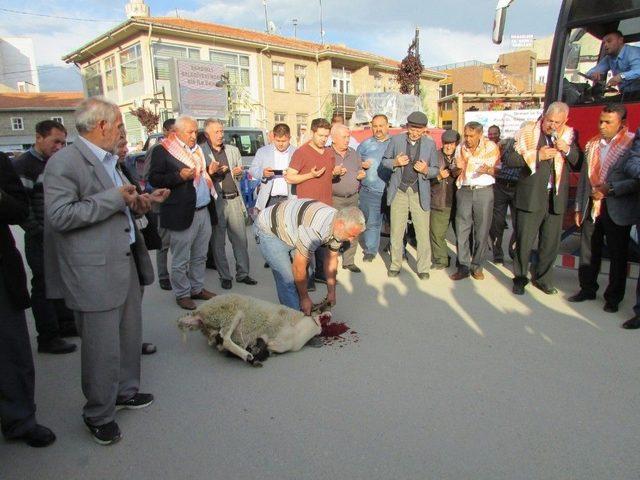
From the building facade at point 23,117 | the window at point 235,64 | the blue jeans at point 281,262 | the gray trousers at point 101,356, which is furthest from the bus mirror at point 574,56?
the building facade at point 23,117

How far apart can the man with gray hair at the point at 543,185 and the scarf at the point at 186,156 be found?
3.29 meters

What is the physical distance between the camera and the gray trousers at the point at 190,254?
466 cm

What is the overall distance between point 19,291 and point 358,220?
2.16 metres

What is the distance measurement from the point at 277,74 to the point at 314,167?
22.6 meters

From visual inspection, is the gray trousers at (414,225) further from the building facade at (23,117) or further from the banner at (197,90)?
the building facade at (23,117)

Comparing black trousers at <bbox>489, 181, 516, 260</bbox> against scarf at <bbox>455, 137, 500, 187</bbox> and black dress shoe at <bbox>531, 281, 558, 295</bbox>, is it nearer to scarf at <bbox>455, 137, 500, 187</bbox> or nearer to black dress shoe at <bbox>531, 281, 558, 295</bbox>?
scarf at <bbox>455, 137, 500, 187</bbox>

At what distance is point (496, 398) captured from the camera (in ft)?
9.70

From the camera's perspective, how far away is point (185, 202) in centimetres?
454

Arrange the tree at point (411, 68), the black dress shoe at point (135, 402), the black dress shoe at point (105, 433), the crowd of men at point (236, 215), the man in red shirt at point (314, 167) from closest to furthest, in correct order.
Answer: the crowd of men at point (236, 215)
the black dress shoe at point (105, 433)
the black dress shoe at point (135, 402)
the man in red shirt at point (314, 167)
the tree at point (411, 68)

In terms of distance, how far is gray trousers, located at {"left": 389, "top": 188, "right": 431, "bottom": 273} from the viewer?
5555 mm

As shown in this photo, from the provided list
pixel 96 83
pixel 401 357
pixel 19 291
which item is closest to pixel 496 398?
pixel 401 357

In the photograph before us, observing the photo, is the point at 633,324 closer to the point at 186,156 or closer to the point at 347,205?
the point at 347,205

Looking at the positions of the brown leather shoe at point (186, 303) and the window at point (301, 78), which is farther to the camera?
the window at point (301, 78)

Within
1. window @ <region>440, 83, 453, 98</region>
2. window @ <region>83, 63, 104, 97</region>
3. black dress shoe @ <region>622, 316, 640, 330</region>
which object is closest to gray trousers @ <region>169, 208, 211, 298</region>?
black dress shoe @ <region>622, 316, 640, 330</region>
